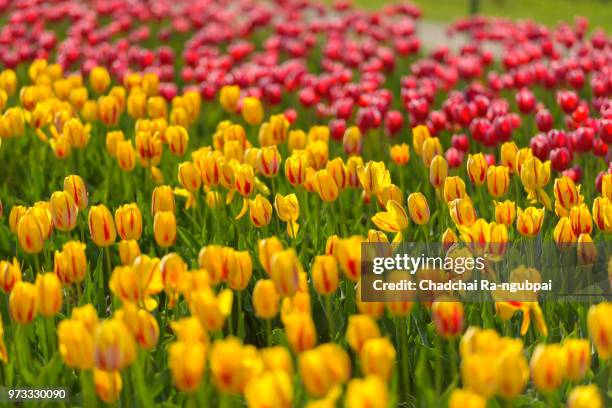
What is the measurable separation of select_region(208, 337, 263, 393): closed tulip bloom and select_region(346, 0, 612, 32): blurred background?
14097 mm

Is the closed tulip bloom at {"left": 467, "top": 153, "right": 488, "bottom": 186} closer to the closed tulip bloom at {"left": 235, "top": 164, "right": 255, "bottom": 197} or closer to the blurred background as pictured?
the closed tulip bloom at {"left": 235, "top": 164, "right": 255, "bottom": 197}

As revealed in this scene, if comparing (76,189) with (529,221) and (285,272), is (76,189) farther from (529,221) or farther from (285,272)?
Result: (529,221)

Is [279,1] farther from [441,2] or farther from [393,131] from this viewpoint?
[441,2]

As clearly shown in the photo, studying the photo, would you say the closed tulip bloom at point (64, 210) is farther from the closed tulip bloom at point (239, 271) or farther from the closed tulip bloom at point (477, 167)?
the closed tulip bloom at point (477, 167)

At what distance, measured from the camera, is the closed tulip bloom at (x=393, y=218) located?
331 cm

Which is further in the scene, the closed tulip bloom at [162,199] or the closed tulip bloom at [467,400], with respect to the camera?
the closed tulip bloom at [162,199]

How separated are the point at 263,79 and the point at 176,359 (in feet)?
14.5

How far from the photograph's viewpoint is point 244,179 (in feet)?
12.1

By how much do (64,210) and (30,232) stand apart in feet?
0.75

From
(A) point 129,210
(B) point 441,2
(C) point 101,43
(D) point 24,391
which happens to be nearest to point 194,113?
(A) point 129,210

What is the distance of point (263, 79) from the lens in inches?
258

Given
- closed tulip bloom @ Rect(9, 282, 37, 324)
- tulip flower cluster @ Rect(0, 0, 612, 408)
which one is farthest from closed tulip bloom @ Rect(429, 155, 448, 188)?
closed tulip bloom @ Rect(9, 282, 37, 324)

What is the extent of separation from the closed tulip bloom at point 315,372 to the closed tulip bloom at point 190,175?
5.59 feet

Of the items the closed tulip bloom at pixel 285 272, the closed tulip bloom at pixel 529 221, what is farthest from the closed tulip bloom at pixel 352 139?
the closed tulip bloom at pixel 285 272
